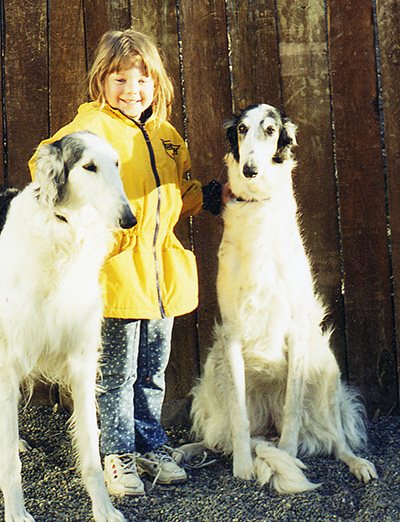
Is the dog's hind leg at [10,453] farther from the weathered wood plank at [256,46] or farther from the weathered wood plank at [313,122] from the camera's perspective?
the weathered wood plank at [256,46]

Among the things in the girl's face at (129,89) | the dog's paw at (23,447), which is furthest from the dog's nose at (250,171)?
the dog's paw at (23,447)

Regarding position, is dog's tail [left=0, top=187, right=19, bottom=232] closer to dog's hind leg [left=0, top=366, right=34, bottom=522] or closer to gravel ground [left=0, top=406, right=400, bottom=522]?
dog's hind leg [left=0, top=366, right=34, bottom=522]

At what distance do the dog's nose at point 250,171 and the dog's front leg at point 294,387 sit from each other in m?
0.89

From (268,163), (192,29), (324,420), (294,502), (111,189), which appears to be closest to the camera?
(111,189)

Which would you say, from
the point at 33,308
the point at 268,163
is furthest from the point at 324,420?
the point at 33,308

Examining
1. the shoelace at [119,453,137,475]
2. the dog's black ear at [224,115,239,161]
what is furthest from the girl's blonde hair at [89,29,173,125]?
the shoelace at [119,453,137,475]

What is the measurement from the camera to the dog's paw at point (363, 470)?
281 centimetres

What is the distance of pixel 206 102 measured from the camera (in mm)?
3627

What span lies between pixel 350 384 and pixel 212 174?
1.66 m

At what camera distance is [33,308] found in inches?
92.8

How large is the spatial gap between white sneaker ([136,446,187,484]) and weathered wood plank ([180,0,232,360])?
1039 mm

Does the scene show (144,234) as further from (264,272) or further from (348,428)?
(348,428)

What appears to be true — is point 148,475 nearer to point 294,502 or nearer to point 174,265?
point 294,502

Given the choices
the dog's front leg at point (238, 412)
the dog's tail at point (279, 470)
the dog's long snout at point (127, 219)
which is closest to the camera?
the dog's long snout at point (127, 219)
